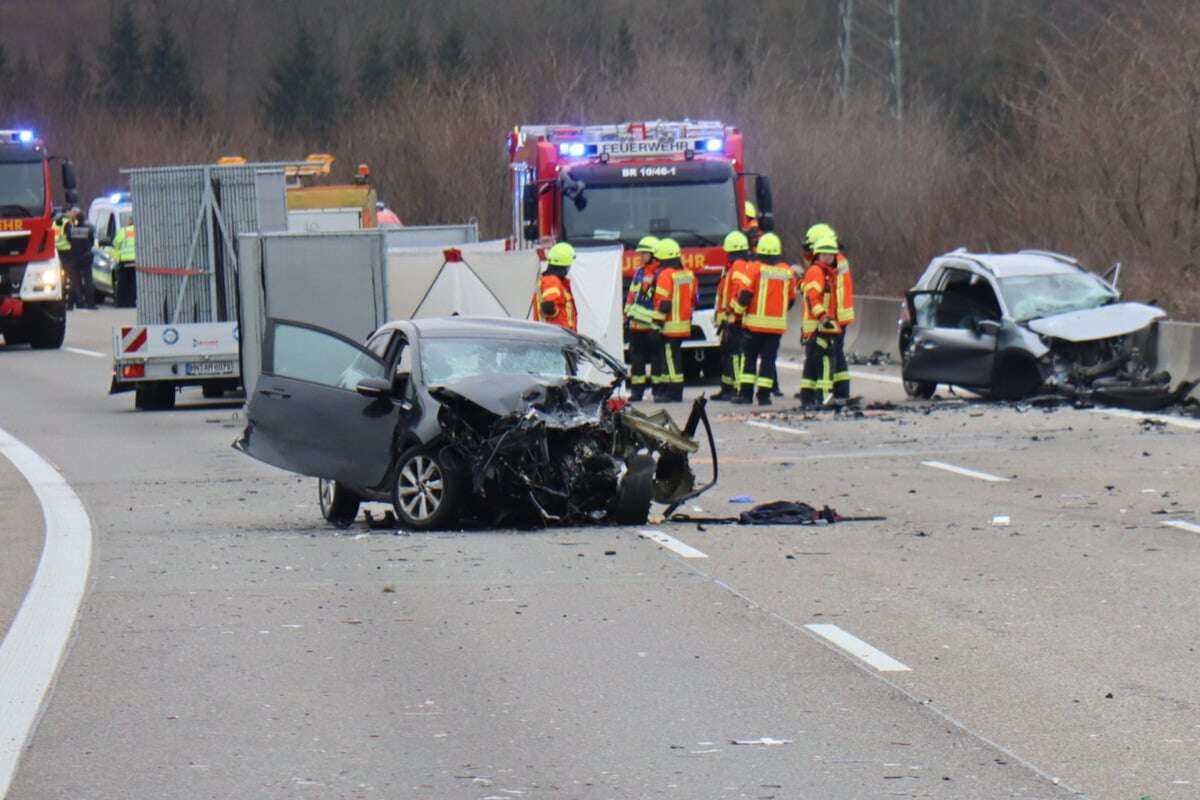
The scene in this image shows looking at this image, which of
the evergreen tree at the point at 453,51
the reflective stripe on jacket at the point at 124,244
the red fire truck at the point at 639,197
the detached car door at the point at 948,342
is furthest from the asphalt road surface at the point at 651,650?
the evergreen tree at the point at 453,51

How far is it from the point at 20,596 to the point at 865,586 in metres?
4.17

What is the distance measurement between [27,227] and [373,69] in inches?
2373

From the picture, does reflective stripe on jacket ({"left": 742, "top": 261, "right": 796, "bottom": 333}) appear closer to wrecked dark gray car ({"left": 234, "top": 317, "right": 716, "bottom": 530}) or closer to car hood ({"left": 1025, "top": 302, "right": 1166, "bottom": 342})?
car hood ({"left": 1025, "top": 302, "right": 1166, "bottom": 342})

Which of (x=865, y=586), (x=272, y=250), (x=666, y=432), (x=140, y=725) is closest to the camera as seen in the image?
(x=140, y=725)

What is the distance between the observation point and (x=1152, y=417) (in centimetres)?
1970

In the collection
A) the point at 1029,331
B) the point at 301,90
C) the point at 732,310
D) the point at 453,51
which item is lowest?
the point at 1029,331

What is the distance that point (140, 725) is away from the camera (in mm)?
7395

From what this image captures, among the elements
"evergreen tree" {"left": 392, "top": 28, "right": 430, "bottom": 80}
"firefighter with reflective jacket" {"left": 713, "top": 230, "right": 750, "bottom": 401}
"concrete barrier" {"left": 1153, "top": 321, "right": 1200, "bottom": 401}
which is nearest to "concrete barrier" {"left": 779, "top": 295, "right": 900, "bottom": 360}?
"firefighter with reflective jacket" {"left": 713, "top": 230, "right": 750, "bottom": 401}

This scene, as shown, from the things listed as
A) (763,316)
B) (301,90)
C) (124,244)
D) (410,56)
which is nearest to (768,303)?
(763,316)

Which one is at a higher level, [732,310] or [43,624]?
[732,310]

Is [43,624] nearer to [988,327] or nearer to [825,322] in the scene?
[825,322]

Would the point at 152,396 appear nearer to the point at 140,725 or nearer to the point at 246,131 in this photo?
the point at 140,725

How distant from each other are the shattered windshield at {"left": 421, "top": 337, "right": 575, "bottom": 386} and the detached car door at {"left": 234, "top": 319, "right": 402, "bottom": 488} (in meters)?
0.30

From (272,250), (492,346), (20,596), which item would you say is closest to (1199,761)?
(20,596)
